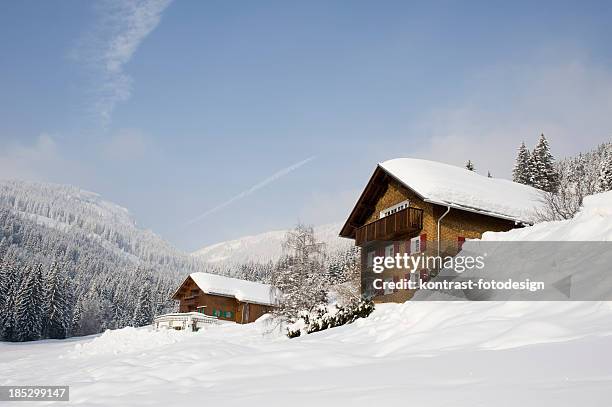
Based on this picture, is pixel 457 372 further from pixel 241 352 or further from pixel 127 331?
pixel 127 331

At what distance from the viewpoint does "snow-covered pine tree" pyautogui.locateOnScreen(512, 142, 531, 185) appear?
5784 centimetres

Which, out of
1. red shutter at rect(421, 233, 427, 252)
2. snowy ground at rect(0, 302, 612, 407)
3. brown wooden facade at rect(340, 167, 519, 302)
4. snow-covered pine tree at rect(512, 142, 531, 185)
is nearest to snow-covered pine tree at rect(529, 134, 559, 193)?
snow-covered pine tree at rect(512, 142, 531, 185)

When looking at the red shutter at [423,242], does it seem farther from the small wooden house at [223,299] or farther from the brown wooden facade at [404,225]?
the small wooden house at [223,299]

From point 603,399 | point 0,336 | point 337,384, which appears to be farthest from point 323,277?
point 0,336

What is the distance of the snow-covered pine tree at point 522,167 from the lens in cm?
5784

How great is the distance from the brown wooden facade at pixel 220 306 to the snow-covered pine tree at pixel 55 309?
25304mm

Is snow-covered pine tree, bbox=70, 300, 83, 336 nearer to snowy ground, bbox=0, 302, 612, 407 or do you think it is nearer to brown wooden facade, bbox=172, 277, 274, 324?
brown wooden facade, bbox=172, 277, 274, 324

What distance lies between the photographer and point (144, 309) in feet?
288

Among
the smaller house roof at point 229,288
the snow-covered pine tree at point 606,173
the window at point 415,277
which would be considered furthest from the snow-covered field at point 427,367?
the smaller house roof at point 229,288

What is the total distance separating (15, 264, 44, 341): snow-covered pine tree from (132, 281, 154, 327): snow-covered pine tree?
804 inches

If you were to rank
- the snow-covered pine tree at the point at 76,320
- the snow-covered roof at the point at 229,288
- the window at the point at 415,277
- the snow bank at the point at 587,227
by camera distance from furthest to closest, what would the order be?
the snow-covered pine tree at the point at 76,320, the snow-covered roof at the point at 229,288, the window at the point at 415,277, the snow bank at the point at 587,227

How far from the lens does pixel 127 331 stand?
29.0 m

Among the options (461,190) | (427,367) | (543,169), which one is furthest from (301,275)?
(543,169)

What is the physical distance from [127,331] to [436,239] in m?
18.2
